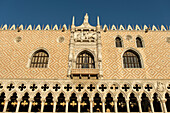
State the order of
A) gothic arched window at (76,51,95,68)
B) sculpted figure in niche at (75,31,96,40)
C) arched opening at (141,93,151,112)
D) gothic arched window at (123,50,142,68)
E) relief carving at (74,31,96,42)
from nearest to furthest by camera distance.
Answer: arched opening at (141,93,151,112), gothic arched window at (76,51,95,68), gothic arched window at (123,50,142,68), relief carving at (74,31,96,42), sculpted figure in niche at (75,31,96,40)

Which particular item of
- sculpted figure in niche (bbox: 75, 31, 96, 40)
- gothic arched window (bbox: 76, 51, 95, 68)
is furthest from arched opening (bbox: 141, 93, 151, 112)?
sculpted figure in niche (bbox: 75, 31, 96, 40)

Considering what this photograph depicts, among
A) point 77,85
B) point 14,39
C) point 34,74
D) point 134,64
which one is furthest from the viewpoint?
point 14,39

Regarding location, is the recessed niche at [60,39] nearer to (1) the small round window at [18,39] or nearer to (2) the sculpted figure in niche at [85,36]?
(2) the sculpted figure in niche at [85,36]

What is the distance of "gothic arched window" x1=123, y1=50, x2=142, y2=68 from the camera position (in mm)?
13781

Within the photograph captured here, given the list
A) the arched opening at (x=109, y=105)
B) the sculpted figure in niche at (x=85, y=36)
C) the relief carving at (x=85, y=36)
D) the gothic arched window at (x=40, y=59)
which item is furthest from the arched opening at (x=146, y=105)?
the gothic arched window at (x=40, y=59)

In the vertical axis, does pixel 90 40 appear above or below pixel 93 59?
above

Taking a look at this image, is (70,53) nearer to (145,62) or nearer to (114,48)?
(114,48)

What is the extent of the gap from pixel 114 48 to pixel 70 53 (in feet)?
13.2

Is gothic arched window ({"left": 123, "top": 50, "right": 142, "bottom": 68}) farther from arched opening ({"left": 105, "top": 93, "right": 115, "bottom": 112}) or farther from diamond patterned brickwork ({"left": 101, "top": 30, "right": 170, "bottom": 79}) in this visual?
arched opening ({"left": 105, "top": 93, "right": 115, "bottom": 112})

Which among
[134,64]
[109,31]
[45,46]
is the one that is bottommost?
[134,64]

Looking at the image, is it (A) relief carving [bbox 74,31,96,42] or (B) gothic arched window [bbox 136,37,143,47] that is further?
(B) gothic arched window [bbox 136,37,143,47]

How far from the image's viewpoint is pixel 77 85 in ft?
39.0

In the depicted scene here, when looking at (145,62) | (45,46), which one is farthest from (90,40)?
(145,62)

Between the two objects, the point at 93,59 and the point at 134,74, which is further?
the point at 93,59
